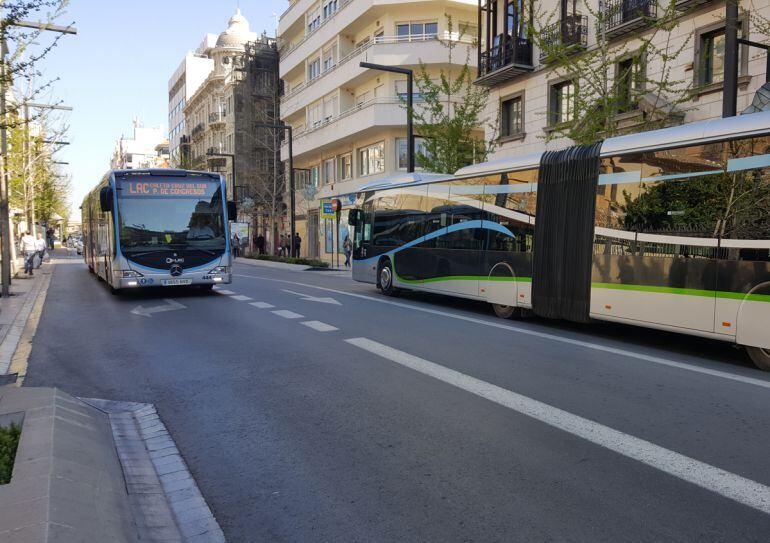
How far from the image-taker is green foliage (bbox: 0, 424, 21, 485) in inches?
141

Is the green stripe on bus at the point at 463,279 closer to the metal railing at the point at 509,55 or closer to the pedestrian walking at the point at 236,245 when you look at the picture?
the metal railing at the point at 509,55

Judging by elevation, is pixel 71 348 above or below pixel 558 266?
below

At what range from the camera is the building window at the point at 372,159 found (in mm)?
34750

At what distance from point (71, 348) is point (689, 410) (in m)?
7.84

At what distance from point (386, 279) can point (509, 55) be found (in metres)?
11.1

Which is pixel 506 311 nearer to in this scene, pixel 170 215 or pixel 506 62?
pixel 170 215

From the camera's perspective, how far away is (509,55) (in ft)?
76.3

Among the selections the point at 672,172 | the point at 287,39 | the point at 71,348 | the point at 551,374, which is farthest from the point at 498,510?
the point at 287,39

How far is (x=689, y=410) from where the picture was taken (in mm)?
5645

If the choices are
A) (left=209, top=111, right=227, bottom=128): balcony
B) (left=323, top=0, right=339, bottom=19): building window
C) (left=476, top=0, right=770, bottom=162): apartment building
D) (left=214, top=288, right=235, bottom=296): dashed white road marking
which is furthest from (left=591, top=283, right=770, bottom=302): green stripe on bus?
(left=209, top=111, right=227, bottom=128): balcony

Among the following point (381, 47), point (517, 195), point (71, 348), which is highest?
point (381, 47)

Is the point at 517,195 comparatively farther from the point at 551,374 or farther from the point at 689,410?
the point at 689,410

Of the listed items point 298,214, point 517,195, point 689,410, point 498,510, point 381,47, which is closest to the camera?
point 498,510

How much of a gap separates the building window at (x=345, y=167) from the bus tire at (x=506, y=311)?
27047 millimetres
